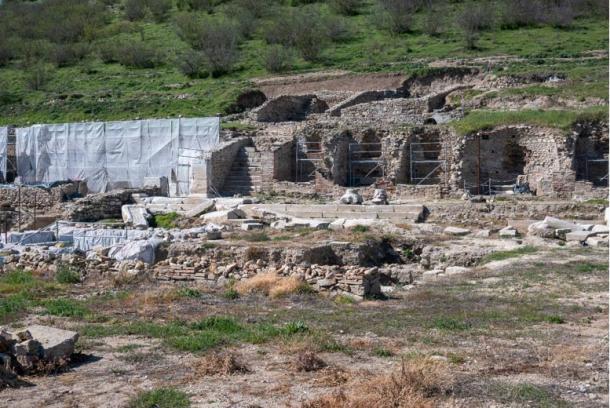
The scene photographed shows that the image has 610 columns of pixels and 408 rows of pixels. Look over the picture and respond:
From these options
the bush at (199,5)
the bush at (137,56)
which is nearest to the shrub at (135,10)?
the bush at (199,5)

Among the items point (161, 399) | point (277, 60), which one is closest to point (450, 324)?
point (161, 399)

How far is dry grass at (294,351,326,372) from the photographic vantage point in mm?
7897

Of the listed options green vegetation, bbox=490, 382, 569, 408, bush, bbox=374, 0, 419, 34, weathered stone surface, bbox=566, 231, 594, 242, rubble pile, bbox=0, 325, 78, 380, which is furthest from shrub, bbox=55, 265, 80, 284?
bush, bbox=374, 0, 419, 34

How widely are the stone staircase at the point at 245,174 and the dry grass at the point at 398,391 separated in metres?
20.1

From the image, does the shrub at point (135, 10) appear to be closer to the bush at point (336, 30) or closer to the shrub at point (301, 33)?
the shrub at point (301, 33)

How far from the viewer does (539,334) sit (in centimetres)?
933

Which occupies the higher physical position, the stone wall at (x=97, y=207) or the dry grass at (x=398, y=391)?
the stone wall at (x=97, y=207)

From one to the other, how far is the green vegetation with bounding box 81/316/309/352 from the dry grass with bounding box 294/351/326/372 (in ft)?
3.92

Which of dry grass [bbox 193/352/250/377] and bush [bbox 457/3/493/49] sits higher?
bush [bbox 457/3/493/49]

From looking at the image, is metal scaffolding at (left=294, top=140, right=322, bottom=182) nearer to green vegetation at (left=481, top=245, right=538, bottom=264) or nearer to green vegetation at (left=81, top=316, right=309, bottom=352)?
green vegetation at (left=481, top=245, right=538, bottom=264)

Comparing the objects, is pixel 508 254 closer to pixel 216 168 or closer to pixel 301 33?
pixel 216 168

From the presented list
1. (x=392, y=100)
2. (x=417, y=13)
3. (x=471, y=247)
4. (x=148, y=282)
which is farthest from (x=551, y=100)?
(x=417, y=13)

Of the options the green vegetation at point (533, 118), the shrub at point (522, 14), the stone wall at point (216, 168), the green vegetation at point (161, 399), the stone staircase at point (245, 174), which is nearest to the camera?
the green vegetation at point (161, 399)

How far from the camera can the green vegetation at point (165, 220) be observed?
75.5 ft
